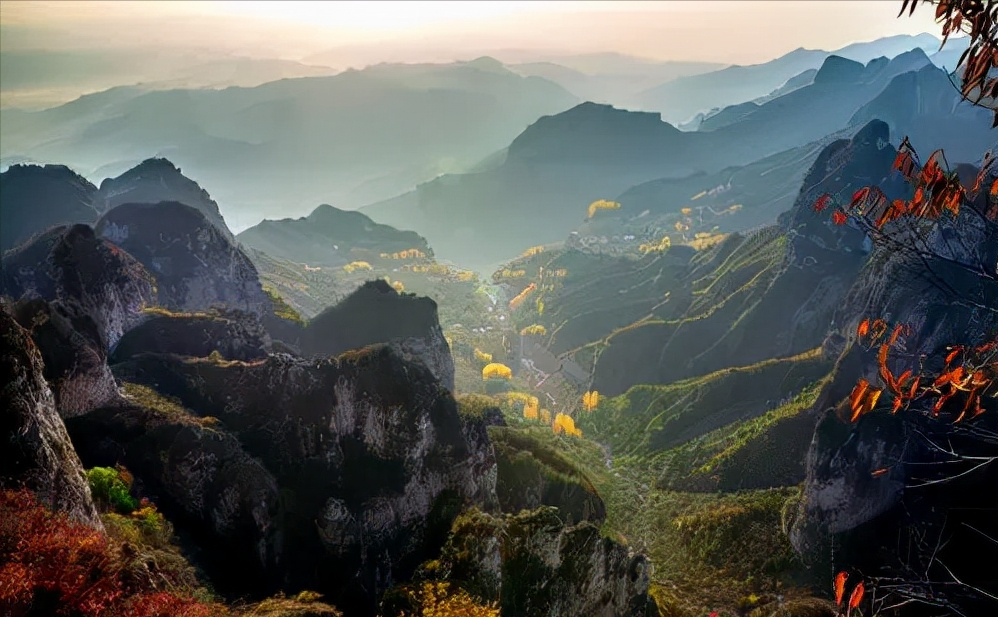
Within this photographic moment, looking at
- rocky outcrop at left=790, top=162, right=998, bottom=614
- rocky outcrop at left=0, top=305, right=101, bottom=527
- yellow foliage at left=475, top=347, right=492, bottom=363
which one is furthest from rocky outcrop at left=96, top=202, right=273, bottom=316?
rocky outcrop at left=790, top=162, right=998, bottom=614

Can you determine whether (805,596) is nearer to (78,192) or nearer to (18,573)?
(18,573)

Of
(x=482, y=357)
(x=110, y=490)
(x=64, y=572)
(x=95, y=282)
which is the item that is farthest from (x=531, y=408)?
(x=64, y=572)

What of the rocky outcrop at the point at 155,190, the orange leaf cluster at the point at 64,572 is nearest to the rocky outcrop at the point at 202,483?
the orange leaf cluster at the point at 64,572

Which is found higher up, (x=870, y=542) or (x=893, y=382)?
(x=893, y=382)

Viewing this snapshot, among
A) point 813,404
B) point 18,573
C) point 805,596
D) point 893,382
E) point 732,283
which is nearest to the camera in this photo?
point 893,382

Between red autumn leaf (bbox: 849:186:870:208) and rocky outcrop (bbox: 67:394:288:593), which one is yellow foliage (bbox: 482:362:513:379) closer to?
rocky outcrop (bbox: 67:394:288:593)

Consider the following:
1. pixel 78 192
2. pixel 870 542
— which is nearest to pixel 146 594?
pixel 870 542
